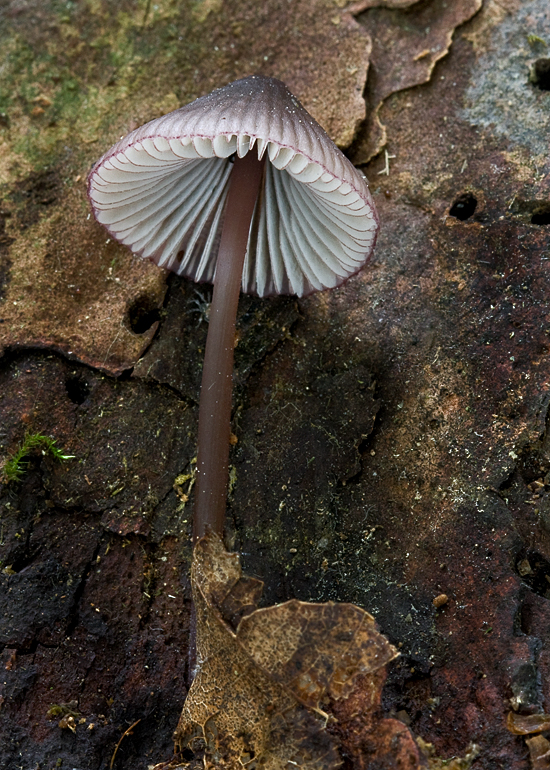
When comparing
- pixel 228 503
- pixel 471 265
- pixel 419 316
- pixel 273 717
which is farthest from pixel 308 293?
pixel 273 717

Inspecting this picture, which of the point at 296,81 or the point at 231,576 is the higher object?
the point at 296,81

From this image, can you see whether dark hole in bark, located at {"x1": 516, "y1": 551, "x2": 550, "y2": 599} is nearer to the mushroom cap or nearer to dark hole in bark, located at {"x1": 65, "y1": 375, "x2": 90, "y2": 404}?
the mushroom cap

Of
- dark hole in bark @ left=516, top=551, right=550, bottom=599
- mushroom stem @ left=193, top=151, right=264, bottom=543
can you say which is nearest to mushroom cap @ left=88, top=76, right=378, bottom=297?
mushroom stem @ left=193, top=151, right=264, bottom=543

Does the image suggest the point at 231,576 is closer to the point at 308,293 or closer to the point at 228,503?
the point at 228,503

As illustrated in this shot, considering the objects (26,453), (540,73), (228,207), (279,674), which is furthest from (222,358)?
(540,73)

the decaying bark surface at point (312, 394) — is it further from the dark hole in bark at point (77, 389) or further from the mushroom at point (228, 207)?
the mushroom at point (228, 207)

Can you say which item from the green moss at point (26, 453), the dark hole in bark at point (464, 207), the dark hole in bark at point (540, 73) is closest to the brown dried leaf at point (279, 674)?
the green moss at point (26, 453)
